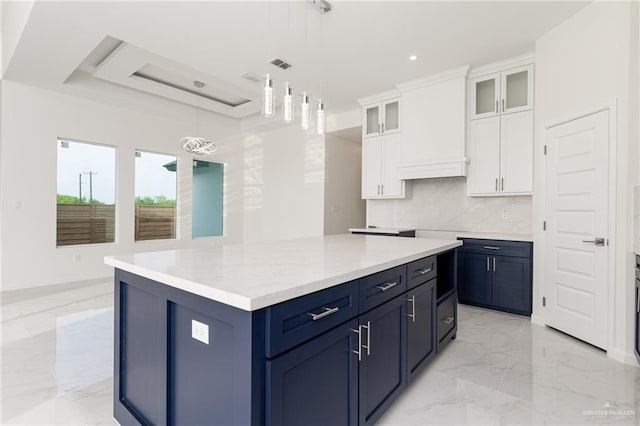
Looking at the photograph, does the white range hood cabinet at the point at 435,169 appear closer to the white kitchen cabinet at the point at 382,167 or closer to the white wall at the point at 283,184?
the white kitchen cabinet at the point at 382,167

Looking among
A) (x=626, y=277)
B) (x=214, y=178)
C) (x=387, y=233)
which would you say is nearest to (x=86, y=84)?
(x=214, y=178)

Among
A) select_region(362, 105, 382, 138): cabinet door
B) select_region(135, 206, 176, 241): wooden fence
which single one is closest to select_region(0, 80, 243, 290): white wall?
select_region(135, 206, 176, 241): wooden fence

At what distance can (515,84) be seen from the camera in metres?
3.77

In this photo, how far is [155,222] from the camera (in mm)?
6129

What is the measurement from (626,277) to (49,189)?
6.84 meters

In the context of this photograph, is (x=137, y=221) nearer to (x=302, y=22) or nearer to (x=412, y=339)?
(x=302, y=22)

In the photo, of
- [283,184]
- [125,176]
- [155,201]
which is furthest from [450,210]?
[125,176]

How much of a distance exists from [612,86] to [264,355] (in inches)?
131

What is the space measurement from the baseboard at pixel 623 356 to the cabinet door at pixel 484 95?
8.61 ft

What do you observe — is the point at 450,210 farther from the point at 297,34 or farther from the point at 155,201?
the point at 155,201

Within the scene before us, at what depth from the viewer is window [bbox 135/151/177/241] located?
19.2 ft

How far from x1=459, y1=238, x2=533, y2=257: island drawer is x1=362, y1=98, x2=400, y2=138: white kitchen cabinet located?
195cm

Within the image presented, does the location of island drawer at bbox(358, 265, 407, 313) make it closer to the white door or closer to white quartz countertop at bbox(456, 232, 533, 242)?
the white door

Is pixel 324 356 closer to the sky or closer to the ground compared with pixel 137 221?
closer to the ground
